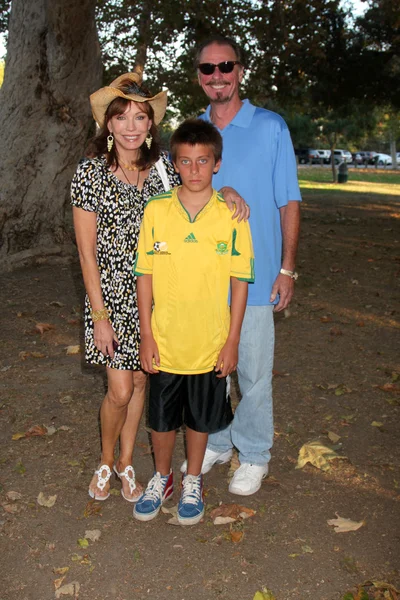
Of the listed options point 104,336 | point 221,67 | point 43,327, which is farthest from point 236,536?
point 43,327

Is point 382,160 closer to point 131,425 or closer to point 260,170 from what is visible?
point 260,170

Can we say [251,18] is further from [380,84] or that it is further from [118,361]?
[118,361]

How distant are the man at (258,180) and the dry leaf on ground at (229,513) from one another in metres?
0.74

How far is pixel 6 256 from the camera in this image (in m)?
10.2

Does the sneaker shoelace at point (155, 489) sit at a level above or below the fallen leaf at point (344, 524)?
above

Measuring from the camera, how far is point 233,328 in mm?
3543

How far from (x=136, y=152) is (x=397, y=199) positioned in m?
22.8

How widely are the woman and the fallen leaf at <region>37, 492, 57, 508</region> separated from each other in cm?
63

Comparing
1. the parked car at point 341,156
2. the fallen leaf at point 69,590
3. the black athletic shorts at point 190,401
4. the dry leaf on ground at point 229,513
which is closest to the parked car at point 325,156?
the parked car at point 341,156

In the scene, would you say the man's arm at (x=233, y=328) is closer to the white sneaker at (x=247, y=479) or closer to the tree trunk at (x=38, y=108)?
the white sneaker at (x=247, y=479)

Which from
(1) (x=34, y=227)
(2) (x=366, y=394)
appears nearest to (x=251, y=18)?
(1) (x=34, y=227)

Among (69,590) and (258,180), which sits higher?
(258,180)

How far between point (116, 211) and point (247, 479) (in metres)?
1.76

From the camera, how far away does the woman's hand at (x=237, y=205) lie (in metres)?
3.46
